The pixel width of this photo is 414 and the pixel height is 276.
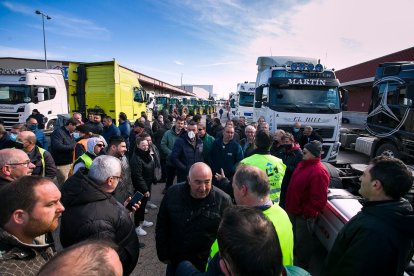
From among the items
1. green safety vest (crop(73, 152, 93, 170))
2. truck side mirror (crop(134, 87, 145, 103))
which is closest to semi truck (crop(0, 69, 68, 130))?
truck side mirror (crop(134, 87, 145, 103))

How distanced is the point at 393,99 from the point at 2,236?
9.43 metres

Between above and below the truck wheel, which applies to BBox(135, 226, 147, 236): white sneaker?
below

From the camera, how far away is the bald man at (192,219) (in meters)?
2.32

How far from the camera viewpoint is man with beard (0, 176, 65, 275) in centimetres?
139

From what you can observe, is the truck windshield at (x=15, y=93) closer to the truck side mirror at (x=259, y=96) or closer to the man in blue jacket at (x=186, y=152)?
the truck side mirror at (x=259, y=96)

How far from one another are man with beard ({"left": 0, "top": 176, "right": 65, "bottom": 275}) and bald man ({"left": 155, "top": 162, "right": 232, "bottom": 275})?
Result: 39.3 inches

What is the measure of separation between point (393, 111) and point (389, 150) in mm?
1237

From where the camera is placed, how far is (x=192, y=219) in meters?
2.32

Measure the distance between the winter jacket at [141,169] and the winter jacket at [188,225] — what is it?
73.6 inches

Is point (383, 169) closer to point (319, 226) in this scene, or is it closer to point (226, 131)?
point (319, 226)

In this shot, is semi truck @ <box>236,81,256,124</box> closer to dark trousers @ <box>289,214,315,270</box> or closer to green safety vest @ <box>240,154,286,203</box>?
dark trousers @ <box>289,214,315,270</box>

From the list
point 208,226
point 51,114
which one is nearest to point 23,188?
point 208,226

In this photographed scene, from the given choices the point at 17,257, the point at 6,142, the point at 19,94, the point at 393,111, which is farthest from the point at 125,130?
the point at 19,94

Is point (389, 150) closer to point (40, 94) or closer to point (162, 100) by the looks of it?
point (40, 94)
